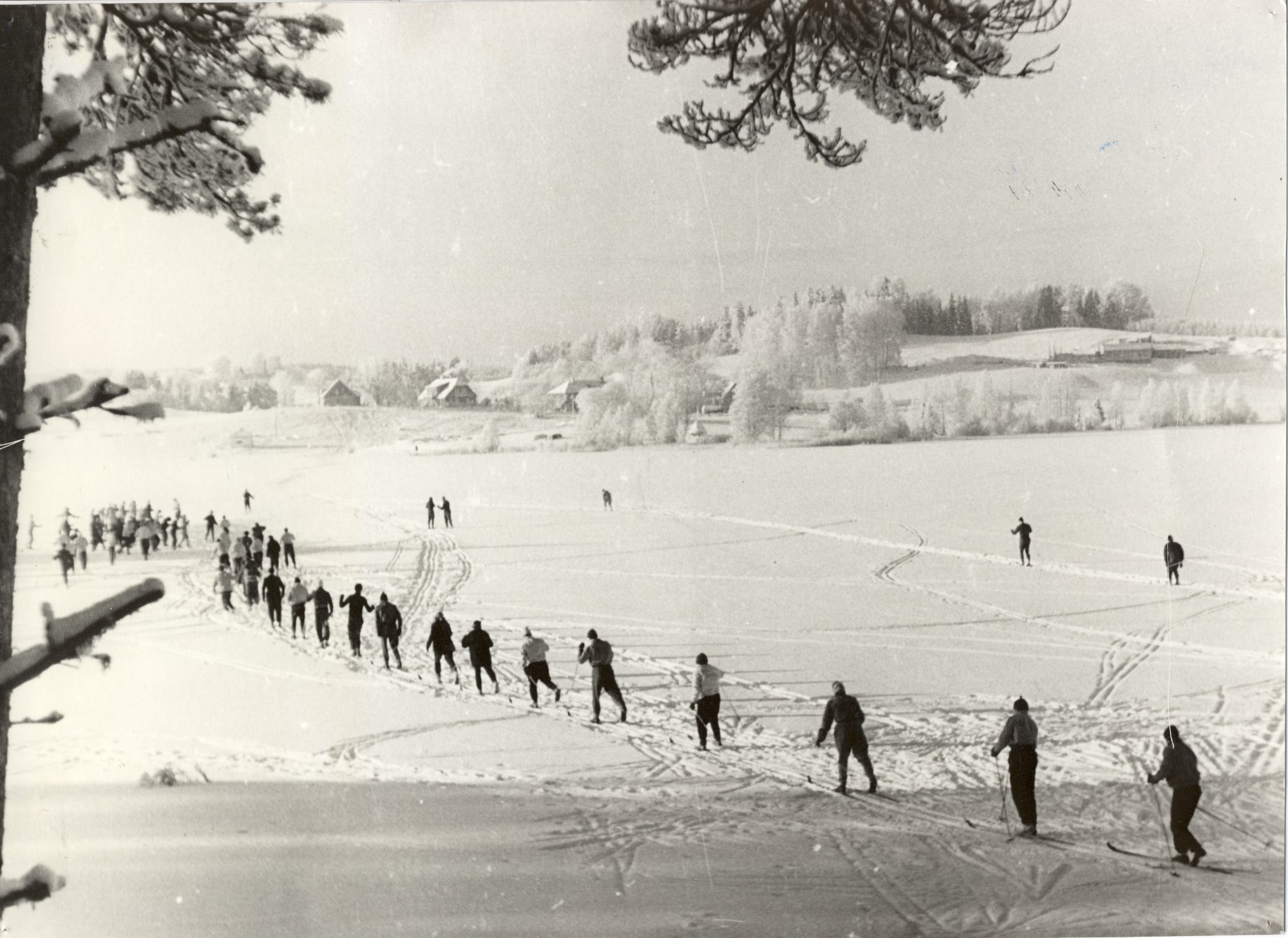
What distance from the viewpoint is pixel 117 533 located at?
3971 mm

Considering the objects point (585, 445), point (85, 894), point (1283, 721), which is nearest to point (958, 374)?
point (585, 445)

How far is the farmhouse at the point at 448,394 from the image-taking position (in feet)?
14.0

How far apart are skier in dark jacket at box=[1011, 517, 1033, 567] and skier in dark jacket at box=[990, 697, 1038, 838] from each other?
A: 0.67m

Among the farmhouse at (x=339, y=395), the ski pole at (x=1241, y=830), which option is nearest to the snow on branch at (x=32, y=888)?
the farmhouse at (x=339, y=395)

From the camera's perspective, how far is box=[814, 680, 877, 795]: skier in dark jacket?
400 cm

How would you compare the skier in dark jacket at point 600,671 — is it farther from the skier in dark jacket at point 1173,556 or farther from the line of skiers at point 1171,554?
the skier in dark jacket at point 1173,556

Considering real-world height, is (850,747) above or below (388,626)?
below

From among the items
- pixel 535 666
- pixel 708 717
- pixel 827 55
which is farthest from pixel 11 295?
pixel 827 55

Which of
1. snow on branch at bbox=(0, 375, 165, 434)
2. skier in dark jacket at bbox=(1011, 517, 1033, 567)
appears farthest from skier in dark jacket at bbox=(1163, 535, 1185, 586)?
snow on branch at bbox=(0, 375, 165, 434)

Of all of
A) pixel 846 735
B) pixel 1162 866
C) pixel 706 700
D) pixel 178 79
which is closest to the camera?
pixel 178 79

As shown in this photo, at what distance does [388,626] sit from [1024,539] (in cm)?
286

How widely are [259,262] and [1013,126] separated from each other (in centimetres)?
331

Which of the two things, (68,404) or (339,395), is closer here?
(68,404)

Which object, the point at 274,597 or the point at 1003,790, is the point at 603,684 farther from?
the point at 1003,790
